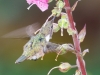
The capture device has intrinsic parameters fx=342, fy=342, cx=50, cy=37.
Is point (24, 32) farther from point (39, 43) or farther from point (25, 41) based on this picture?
point (25, 41)

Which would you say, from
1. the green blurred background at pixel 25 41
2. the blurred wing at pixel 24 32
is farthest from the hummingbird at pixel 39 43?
the green blurred background at pixel 25 41

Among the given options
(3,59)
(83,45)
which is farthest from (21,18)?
(83,45)

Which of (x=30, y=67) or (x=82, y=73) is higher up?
(x=30, y=67)

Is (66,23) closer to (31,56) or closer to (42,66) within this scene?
(31,56)

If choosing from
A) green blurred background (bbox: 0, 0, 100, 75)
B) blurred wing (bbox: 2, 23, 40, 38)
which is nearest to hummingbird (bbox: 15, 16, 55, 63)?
blurred wing (bbox: 2, 23, 40, 38)

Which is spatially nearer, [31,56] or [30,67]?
[31,56]

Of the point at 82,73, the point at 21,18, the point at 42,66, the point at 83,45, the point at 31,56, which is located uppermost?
the point at 21,18

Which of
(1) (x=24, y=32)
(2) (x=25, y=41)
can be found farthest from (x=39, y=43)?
(2) (x=25, y=41)

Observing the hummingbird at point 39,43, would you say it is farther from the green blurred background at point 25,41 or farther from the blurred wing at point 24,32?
the green blurred background at point 25,41
